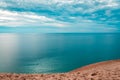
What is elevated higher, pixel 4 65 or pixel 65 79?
pixel 65 79

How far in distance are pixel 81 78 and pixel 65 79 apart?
51.7 inches

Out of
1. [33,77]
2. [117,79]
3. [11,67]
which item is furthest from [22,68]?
[117,79]

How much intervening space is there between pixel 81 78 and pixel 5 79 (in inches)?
255

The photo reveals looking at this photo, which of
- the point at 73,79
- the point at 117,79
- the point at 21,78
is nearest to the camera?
the point at 117,79

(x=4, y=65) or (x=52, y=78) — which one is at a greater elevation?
(x=52, y=78)

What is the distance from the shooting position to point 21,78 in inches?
634

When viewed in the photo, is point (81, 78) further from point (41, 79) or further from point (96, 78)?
point (41, 79)

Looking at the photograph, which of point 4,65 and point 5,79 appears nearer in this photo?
point 5,79

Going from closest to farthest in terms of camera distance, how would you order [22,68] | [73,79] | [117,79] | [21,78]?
[117,79] → [73,79] → [21,78] → [22,68]

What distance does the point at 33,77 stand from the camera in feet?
53.8

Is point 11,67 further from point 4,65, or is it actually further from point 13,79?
point 13,79

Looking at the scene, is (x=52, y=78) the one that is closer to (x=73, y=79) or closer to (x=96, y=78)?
(x=73, y=79)

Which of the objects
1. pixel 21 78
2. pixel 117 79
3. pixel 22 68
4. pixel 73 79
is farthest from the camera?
pixel 22 68

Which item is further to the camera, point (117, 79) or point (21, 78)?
point (21, 78)
